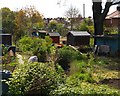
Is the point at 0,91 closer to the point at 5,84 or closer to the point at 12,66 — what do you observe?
the point at 5,84

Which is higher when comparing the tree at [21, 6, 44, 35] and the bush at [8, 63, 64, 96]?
the tree at [21, 6, 44, 35]

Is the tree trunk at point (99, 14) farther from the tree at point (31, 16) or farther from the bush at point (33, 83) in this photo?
the bush at point (33, 83)

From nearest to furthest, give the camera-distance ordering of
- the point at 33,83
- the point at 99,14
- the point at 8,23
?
the point at 33,83 < the point at 99,14 < the point at 8,23

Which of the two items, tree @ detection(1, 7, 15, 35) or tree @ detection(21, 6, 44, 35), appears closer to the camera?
tree @ detection(1, 7, 15, 35)

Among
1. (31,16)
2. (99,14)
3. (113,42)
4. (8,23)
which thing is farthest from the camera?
(31,16)

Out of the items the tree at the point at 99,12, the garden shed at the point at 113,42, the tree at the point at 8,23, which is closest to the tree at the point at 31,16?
the tree at the point at 8,23

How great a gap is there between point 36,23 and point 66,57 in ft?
45.1

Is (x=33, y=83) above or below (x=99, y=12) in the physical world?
below

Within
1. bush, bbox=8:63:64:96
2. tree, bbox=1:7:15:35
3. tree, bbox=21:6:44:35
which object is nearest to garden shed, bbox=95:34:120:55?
tree, bbox=1:7:15:35

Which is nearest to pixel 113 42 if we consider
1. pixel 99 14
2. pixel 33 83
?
pixel 99 14

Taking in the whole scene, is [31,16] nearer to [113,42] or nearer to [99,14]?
[99,14]

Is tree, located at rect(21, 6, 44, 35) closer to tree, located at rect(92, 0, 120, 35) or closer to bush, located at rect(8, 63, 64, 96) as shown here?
tree, located at rect(92, 0, 120, 35)

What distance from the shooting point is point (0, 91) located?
4.76 m

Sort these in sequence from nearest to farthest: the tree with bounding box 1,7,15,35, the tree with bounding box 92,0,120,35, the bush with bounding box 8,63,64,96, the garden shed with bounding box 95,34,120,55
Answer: the bush with bounding box 8,63,64,96 < the garden shed with bounding box 95,34,120,55 < the tree with bounding box 92,0,120,35 < the tree with bounding box 1,7,15,35
